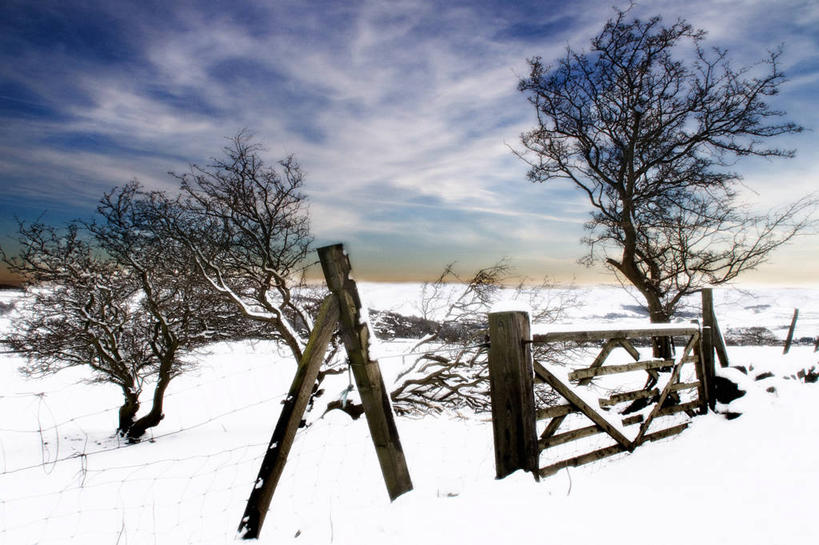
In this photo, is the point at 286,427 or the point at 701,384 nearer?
the point at 286,427

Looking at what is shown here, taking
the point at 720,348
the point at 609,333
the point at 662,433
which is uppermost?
the point at 609,333

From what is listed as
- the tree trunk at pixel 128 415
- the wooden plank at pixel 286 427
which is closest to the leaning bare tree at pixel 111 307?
the tree trunk at pixel 128 415

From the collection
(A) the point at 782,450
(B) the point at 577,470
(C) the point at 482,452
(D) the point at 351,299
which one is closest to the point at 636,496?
(B) the point at 577,470

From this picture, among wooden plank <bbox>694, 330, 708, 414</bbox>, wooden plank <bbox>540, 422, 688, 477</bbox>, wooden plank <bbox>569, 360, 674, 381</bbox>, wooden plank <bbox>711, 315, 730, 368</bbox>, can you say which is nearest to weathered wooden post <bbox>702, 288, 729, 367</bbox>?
wooden plank <bbox>711, 315, 730, 368</bbox>

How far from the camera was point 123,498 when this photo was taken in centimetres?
759

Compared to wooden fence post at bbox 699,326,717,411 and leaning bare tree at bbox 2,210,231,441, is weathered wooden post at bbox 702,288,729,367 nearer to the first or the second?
wooden fence post at bbox 699,326,717,411

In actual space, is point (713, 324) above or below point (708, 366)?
above

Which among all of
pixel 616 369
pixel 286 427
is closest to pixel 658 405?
pixel 616 369

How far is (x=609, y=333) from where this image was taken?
367 centimetres

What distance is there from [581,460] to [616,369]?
36.0 inches

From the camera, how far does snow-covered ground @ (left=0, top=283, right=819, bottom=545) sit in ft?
7.51

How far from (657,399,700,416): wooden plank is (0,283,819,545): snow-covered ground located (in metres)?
0.18

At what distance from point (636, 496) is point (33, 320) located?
15.5 m

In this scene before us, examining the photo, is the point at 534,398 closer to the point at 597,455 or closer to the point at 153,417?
the point at 597,455
